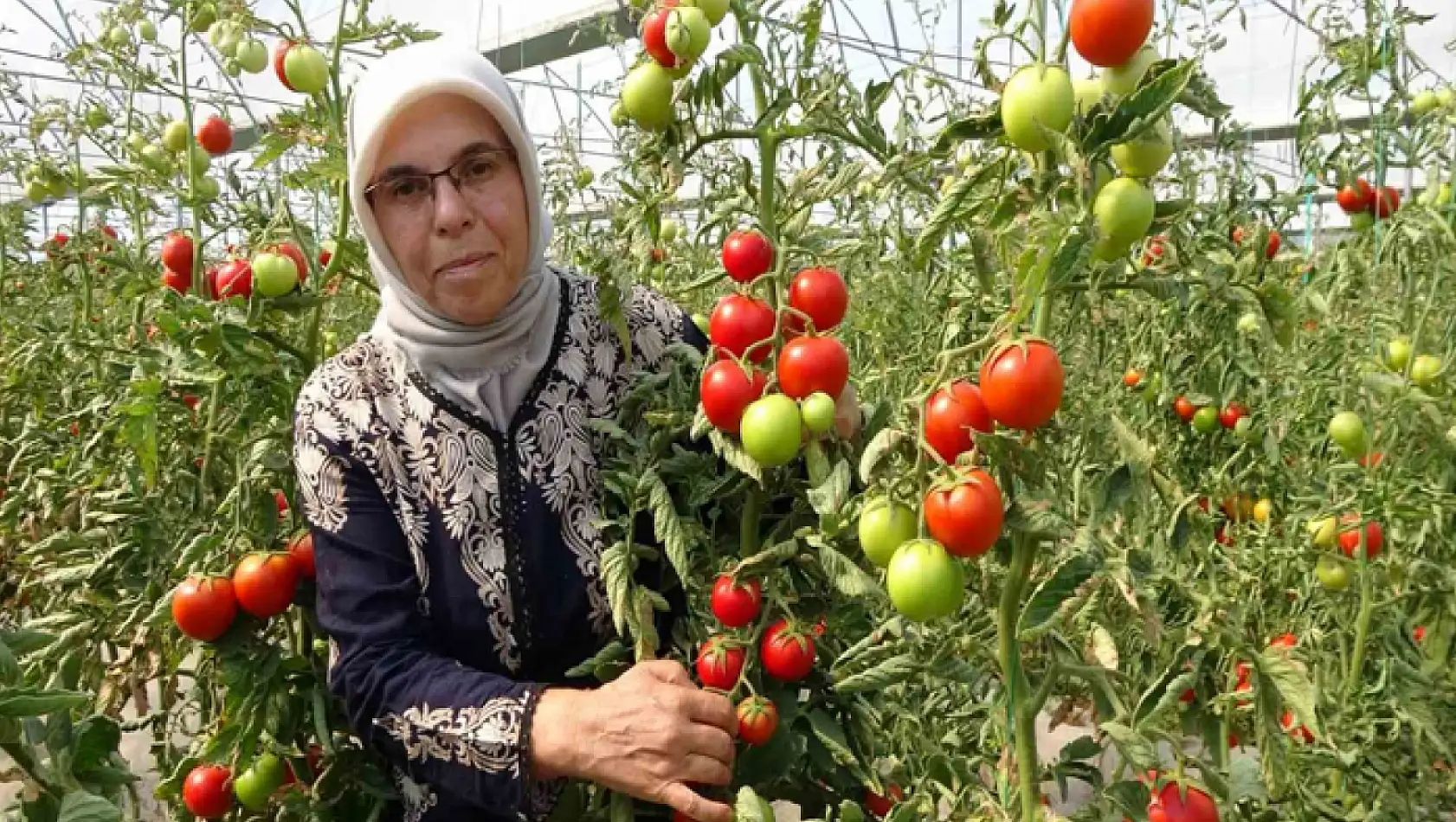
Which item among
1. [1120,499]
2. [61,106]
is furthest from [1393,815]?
[61,106]

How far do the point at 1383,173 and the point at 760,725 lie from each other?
1683 millimetres

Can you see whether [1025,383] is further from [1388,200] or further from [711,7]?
[1388,200]

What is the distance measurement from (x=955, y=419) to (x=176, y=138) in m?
1.57

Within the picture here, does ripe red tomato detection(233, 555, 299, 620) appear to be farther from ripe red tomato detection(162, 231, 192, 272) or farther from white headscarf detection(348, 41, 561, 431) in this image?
ripe red tomato detection(162, 231, 192, 272)

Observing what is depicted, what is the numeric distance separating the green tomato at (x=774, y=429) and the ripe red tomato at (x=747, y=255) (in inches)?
7.5

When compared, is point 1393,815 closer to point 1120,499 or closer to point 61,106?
point 1120,499

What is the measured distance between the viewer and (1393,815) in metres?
1.65

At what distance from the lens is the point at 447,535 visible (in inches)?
54.1

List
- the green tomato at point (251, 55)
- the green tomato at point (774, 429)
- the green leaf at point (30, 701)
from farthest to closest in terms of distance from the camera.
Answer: the green tomato at point (251, 55), the green tomato at point (774, 429), the green leaf at point (30, 701)

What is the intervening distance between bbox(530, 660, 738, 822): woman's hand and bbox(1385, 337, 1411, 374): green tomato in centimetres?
137

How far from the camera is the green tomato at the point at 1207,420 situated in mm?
2252

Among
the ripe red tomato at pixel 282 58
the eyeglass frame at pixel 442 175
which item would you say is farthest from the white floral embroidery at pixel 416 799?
the ripe red tomato at pixel 282 58

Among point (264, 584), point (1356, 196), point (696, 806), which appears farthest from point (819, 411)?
point (1356, 196)

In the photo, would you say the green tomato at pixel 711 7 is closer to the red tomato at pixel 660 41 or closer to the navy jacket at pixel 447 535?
the red tomato at pixel 660 41
